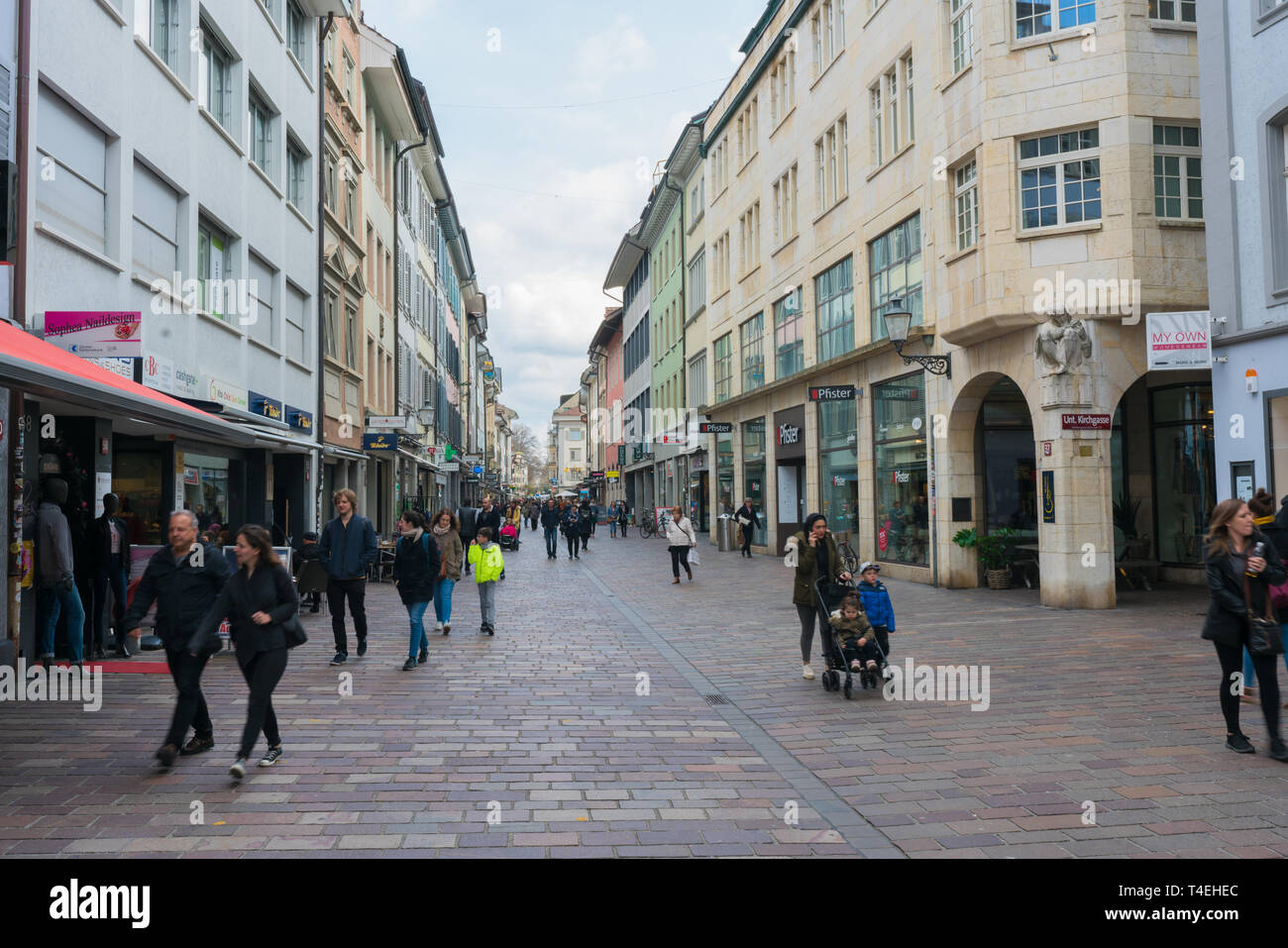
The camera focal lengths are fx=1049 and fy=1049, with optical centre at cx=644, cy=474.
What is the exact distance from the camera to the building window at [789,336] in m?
27.2

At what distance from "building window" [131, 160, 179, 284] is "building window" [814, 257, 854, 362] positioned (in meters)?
14.1

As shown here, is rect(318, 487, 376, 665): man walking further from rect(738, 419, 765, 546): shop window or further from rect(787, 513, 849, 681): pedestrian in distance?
rect(738, 419, 765, 546): shop window

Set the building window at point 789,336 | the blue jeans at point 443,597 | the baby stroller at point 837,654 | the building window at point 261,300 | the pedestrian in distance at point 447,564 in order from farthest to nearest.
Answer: the building window at point 789,336 < the building window at point 261,300 < the blue jeans at point 443,597 < the pedestrian in distance at point 447,564 < the baby stroller at point 837,654

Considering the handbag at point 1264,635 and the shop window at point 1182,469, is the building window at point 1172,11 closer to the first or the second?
the shop window at point 1182,469

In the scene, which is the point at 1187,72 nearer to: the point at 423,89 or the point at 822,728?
the point at 822,728

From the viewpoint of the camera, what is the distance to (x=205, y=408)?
45.4 ft

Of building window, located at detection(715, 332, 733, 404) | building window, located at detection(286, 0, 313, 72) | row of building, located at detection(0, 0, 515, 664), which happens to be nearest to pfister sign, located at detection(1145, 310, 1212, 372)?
row of building, located at detection(0, 0, 515, 664)

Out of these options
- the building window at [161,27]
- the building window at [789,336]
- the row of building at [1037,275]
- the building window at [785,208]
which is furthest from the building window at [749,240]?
the building window at [161,27]

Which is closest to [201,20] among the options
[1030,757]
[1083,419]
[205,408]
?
[205,408]

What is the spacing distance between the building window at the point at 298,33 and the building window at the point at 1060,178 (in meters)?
15.2

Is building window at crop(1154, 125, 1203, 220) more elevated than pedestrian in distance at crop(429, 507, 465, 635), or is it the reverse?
building window at crop(1154, 125, 1203, 220)

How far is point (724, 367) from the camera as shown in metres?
36.1

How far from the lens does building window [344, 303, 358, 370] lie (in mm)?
27417

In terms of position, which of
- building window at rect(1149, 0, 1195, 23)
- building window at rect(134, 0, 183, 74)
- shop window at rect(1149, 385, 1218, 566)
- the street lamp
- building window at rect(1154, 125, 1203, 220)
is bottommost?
shop window at rect(1149, 385, 1218, 566)
